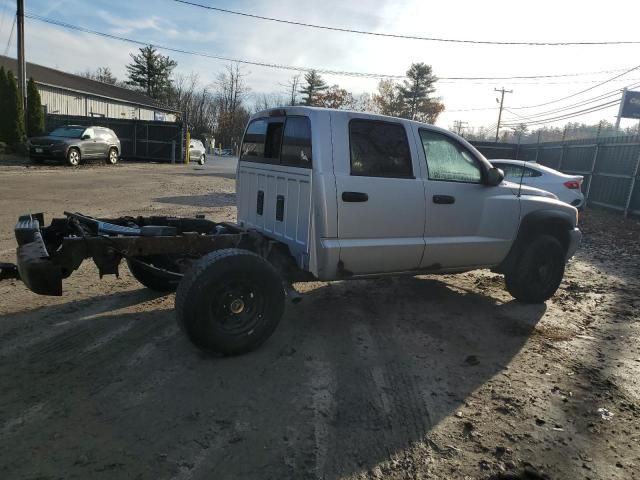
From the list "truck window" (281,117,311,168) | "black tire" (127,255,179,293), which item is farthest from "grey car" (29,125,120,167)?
"truck window" (281,117,311,168)

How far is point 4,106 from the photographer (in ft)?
77.8

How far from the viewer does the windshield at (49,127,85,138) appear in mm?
21333

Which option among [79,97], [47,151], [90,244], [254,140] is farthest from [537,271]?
[79,97]

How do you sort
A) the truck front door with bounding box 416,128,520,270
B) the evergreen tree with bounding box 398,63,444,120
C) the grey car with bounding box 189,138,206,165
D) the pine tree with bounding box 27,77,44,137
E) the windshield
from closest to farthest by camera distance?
the truck front door with bounding box 416,128,520,270
the windshield
the pine tree with bounding box 27,77,44,137
the grey car with bounding box 189,138,206,165
the evergreen tree with bounding box 398,63,444,120

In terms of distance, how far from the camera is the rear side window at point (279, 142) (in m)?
4.20

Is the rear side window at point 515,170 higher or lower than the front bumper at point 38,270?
higher

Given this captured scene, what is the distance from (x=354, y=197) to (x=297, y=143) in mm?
748

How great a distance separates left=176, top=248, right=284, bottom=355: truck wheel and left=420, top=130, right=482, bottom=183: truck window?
2.05 m

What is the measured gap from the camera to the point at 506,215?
5215 millimetres

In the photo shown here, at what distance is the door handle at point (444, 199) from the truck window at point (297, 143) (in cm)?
140

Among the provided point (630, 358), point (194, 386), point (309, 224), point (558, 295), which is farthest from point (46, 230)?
point (558, 295)

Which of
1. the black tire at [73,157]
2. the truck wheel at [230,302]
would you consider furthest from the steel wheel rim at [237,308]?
the black tire at [73,157]

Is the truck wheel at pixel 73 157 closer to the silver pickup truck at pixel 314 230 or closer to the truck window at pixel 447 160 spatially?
the silver pickup truck at pixel 314 230

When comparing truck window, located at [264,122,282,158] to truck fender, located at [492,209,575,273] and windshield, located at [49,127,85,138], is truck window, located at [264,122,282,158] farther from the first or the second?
windshield, located at [49,127,85,138]
